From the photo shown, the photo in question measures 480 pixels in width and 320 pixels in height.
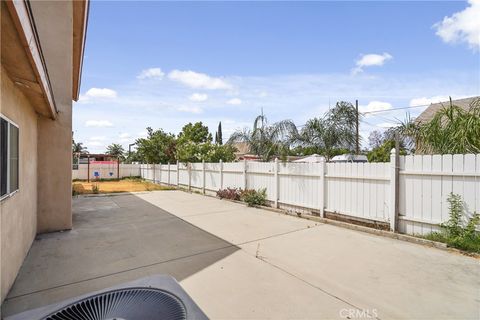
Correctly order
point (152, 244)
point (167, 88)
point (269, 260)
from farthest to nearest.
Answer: point (167, 88) < point (152, 244) < point (269, 260)

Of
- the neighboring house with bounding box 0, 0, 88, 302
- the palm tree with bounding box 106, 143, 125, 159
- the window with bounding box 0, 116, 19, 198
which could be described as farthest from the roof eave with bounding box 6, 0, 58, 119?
the palm tree with bounding box 106, 143, 125, 159

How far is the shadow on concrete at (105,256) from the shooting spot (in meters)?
3.15

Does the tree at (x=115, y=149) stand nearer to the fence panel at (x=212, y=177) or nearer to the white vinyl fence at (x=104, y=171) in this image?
the white vinyl fence at (x=104, y=171)

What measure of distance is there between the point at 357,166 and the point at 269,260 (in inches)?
137

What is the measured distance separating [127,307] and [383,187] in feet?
19.0

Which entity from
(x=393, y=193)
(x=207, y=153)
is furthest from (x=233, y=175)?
(x=393, y=193)

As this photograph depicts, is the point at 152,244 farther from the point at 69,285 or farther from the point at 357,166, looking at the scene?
the point at 357,166

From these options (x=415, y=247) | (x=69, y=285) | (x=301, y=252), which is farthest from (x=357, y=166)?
(x=69, y=285)

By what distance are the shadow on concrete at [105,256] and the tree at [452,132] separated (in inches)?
190

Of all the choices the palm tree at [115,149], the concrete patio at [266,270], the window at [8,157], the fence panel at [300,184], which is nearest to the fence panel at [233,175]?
the fence panel at [300,184]

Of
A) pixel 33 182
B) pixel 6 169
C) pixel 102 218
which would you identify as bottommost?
pixel 102 218

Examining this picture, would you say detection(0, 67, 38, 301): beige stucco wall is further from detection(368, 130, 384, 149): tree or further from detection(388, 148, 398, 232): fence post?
detection(368, 130, 384, 149): tree

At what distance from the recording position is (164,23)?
737 centimetres

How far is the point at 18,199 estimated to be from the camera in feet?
12.2
